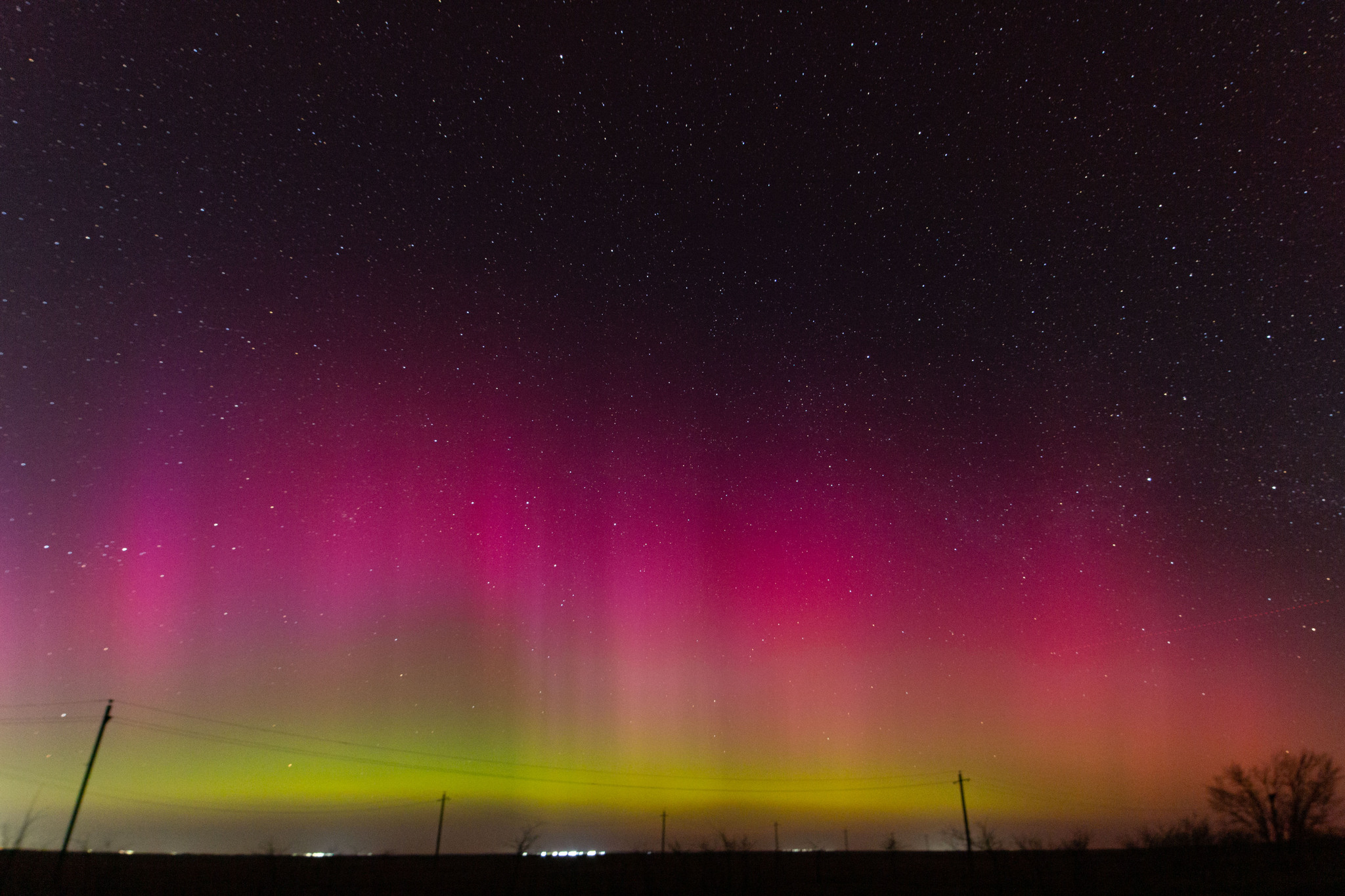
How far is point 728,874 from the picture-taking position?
55.9 m

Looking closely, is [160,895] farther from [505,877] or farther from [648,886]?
[648,886]

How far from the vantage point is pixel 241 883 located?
54406 mm

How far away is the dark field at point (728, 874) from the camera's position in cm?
4850

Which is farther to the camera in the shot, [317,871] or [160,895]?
[317,871]

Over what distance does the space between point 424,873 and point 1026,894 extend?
4801cm

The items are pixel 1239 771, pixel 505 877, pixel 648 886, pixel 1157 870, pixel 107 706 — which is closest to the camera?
pixel 107 706

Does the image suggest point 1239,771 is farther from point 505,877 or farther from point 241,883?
point 241,883

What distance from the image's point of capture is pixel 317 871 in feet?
213

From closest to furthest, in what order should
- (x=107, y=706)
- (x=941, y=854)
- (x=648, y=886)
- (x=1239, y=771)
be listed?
1. (x=107, y=706)
2. (x=648, y=886)
3. (x=1239, y=771)
4. (x=941, y=854)

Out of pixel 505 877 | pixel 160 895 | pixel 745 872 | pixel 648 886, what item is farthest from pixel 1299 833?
pixel 160 895

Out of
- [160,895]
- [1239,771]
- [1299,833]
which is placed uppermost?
[1239,771]

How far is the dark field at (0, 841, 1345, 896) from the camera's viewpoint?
48500 mm

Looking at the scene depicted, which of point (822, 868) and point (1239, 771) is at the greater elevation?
point (1239, 771)

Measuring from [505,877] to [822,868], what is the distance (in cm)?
2724
